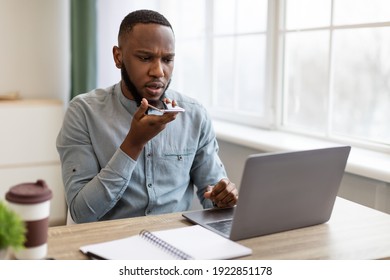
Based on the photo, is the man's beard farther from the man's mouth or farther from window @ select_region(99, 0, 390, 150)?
window @ select_region(99, 0, 390, 150)

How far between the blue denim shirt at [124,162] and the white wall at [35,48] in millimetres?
2090

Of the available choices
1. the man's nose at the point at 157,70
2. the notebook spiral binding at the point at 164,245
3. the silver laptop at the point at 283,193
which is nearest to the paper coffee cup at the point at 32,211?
the notebook spiral binding at the point at 164,245

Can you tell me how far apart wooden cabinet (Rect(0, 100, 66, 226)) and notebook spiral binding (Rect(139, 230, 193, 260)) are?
2282 millimetres

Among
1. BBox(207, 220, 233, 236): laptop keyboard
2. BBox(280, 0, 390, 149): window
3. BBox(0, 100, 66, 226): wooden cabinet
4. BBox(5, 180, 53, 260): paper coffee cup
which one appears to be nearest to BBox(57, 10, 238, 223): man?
BBox(207, 220, 233, 236): laptop keyboard

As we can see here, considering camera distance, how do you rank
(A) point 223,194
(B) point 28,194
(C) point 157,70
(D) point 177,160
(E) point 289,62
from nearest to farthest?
1. (B) point 28,194
2. (A) point 223,194
3. (C) point 157,70
4. (D) point 177,160
5. (E) point 289,62

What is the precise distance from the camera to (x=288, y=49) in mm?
2637

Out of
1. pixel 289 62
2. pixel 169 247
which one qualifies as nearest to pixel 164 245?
pixel 169 247

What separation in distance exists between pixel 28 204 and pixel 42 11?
3.00 meters

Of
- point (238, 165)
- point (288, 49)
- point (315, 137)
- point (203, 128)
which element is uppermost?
point (288, 49)

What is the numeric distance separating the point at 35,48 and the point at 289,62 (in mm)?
1883

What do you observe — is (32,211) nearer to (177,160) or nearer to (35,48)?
(177,160)

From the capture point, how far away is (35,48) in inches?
145
